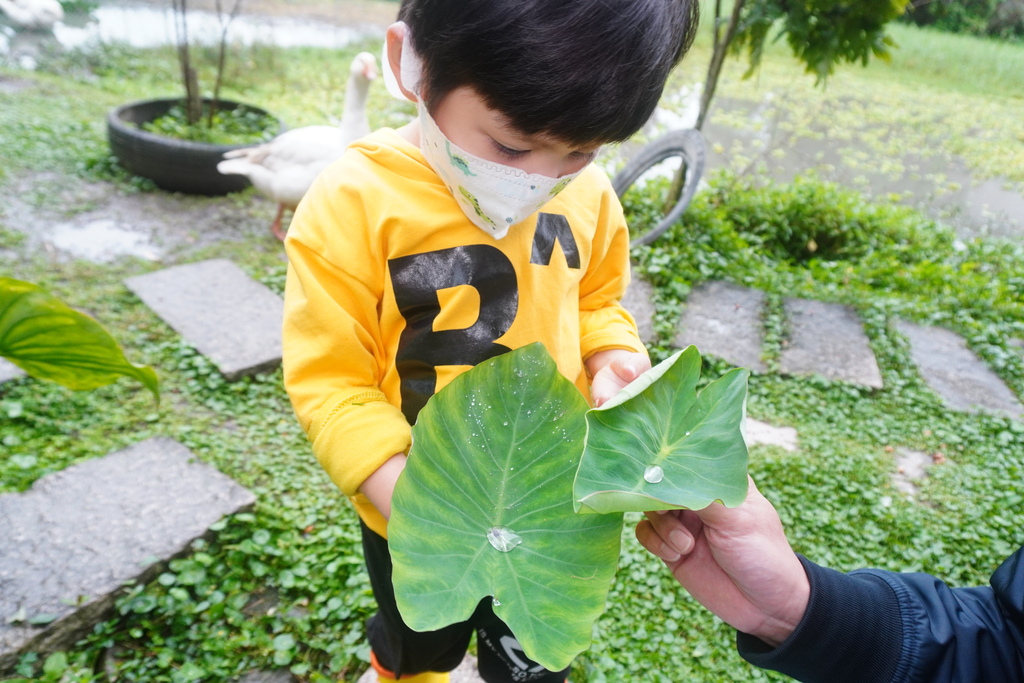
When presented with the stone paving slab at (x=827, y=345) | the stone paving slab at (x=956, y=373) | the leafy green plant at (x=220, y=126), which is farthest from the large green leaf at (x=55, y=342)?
the leafy green plant at (x=220, y=126)

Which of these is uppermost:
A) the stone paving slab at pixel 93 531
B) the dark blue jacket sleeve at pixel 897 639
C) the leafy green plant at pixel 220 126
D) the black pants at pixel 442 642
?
the dark blue jacket sleeve at pixel 897 639

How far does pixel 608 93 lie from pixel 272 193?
268cm

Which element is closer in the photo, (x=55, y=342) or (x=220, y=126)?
(x=55, y=342)

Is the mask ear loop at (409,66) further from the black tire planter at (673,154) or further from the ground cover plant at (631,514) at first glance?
the black tire planter at (673,154)

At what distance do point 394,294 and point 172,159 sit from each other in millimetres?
2994

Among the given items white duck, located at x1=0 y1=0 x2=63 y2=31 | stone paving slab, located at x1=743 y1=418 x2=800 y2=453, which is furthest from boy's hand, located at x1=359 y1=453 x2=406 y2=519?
white duck, located at x1=0 y1=0 x2=63 y2=31

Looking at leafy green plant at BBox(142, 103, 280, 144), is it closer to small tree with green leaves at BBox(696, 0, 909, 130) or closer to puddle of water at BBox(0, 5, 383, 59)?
puddle of water at BBox(0, 5, 383, 59)

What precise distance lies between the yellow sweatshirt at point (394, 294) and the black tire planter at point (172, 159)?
281cm

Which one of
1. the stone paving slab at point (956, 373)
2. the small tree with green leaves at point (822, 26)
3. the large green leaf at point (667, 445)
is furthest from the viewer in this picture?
the small tree with green leaves at point (822, 26)

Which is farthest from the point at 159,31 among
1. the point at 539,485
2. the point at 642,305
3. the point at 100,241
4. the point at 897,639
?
the point at 897,639

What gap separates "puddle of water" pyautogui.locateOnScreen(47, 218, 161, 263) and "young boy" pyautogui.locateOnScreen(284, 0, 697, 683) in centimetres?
233

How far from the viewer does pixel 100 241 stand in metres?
3.00

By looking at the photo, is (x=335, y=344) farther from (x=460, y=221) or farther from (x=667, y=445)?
(x=667, y=445)

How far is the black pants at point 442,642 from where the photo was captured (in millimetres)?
1229
